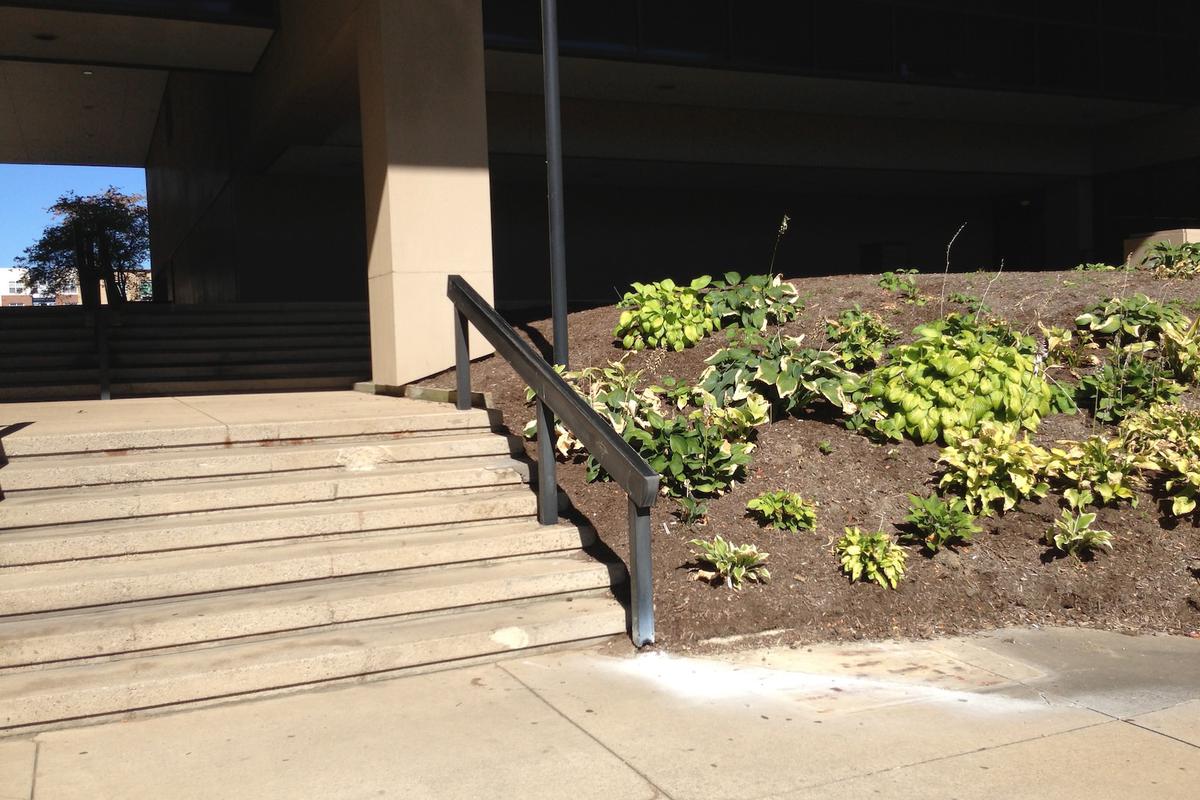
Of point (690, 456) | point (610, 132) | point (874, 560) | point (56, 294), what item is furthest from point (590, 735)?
point (56, 294)

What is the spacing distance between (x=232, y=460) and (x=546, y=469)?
1.85m

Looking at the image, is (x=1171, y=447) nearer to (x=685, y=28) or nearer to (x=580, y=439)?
(x=580, y=439)

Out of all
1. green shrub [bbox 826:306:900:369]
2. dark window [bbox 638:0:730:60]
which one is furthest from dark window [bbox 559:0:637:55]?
green shrub [bbox 826:306:900:369]

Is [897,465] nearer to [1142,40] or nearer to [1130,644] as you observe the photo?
[1130,644]

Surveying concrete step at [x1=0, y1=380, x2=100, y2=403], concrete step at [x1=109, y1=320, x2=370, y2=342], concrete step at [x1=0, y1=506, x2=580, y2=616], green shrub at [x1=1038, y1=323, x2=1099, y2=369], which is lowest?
concrete step at [x1=0, y1=506, x2=580, y2=616]

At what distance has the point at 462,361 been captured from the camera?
7457mm

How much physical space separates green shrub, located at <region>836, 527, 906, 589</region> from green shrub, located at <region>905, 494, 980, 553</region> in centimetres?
23

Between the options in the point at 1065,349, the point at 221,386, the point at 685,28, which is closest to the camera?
the point at 1065,349

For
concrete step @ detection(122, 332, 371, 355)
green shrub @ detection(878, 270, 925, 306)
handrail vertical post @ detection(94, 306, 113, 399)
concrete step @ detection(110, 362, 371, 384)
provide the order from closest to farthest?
1. green shrub @ detection(878, 270, 925, 306)
2. handrail vertical post @ detection(94, 306, 113, 399)
3. concrete step @ detection(110, 362, 371, 384)
4. concrete step @ detection(122, 332, 371, 355)

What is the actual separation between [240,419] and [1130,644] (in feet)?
17.7

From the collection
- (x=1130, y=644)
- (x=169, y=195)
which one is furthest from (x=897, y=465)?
(x=169, y=195)

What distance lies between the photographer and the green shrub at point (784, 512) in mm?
5914

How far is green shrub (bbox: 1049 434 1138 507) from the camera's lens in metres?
5.96

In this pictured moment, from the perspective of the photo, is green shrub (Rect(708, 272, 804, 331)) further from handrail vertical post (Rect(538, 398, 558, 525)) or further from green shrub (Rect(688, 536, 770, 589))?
green shrub (Rect(688, 536, 770, 589))
